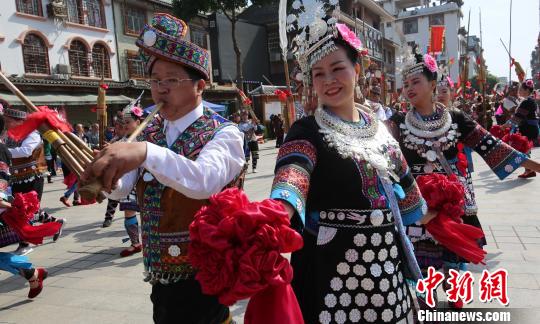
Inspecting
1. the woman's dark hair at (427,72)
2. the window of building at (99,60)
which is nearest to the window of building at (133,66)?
the window of building at (99,60)

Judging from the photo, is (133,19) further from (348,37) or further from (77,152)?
(77,152)

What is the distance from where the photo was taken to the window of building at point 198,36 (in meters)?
25.2

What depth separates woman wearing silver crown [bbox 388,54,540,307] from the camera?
2988 millimetres

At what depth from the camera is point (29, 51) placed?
16047 mm

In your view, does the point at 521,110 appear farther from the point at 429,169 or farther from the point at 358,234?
the point at 358,234

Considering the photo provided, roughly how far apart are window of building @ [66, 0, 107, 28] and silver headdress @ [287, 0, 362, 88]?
59.8ft

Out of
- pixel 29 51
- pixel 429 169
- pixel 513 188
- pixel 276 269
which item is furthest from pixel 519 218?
pixel 29 51

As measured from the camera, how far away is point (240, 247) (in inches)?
44.7

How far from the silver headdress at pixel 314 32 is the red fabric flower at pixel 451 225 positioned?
0.85 meters

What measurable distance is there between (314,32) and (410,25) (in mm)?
62812

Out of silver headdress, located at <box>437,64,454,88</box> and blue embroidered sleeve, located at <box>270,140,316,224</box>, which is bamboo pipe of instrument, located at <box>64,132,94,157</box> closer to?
blue embroidered sleeve, located at <box>270,140,316,224</box>

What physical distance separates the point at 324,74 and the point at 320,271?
81 cm

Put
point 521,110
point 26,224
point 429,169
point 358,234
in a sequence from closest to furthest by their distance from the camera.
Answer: point 358,234
point 429,169
point 26,224
point 521,110

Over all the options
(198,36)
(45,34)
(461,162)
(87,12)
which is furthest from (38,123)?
(198,36)
